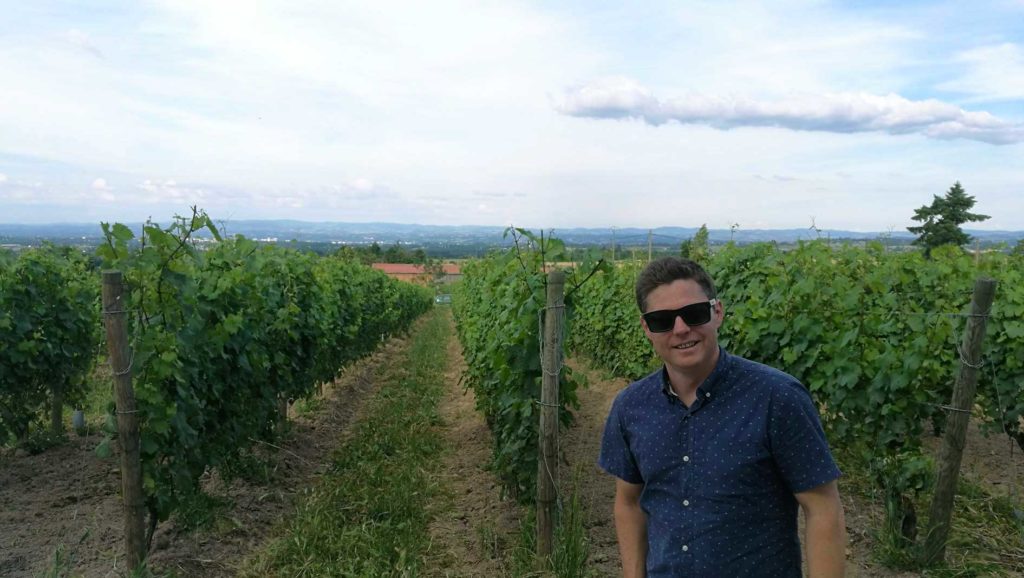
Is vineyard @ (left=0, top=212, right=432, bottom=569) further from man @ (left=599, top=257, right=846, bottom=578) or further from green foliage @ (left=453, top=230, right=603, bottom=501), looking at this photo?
man @ (left=599, top=257, right=846, bottom=578)

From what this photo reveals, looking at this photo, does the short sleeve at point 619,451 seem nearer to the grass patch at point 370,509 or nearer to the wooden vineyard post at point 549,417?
the wooden vineyard post at point 549,417

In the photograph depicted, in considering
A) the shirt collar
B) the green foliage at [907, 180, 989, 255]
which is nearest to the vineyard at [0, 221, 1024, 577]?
the shirt collar

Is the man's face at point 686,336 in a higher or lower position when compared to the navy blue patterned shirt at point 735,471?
higher

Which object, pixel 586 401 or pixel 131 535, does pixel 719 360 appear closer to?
pixel 131 535

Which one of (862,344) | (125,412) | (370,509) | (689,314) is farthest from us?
(370,509)

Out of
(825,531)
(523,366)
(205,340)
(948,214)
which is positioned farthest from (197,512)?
(948,214)

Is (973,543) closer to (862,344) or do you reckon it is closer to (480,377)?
(862,344)

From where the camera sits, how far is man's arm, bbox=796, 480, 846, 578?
1853 mm

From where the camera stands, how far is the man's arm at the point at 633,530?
2.23 m

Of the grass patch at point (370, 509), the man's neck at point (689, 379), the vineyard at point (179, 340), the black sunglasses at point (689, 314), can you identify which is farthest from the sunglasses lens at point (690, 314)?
the grass patch at point (370, 509)

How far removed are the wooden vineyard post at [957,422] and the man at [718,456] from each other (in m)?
2.72

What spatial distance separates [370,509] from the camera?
18.9 feet

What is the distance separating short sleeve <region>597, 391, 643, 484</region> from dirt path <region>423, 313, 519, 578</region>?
2683mm

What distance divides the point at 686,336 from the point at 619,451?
0.45 meters
